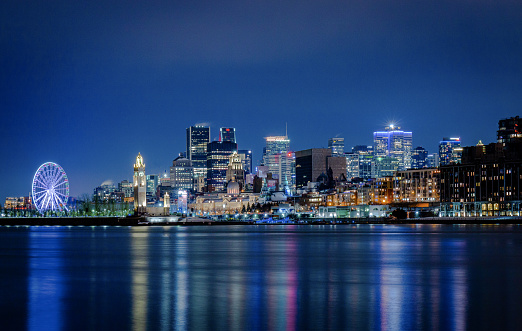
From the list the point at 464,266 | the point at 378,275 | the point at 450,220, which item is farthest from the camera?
the point at 450,220

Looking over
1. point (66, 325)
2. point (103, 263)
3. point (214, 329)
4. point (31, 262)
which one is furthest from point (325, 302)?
point (31, 262)

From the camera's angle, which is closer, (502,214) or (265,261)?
(265,261)

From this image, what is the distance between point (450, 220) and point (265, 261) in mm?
149343

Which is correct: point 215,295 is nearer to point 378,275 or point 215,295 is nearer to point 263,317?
point 263,317

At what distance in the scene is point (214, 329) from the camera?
21516mm

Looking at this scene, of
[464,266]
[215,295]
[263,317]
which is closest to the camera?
[263,317]

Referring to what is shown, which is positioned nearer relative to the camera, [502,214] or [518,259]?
[518,259]

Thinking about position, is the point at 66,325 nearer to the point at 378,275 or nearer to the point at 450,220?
the point at 378,275

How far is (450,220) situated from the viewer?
19100cm

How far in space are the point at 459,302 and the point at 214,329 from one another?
35.1ft

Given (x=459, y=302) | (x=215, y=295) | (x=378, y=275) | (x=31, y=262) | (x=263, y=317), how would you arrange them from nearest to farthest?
(x=263, y=317) < (x=459, y=302) < (x=215, y=295) < (x=378, y=275) < (x=31, y=262)

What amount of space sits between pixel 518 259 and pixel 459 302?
24.8 meters

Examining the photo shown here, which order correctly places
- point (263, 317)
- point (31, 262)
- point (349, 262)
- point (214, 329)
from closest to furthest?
point (214, 329) → point (263, 317) → point (349, 262) → point (31, 262)

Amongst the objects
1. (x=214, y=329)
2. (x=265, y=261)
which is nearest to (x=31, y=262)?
(x=265, y=261)
